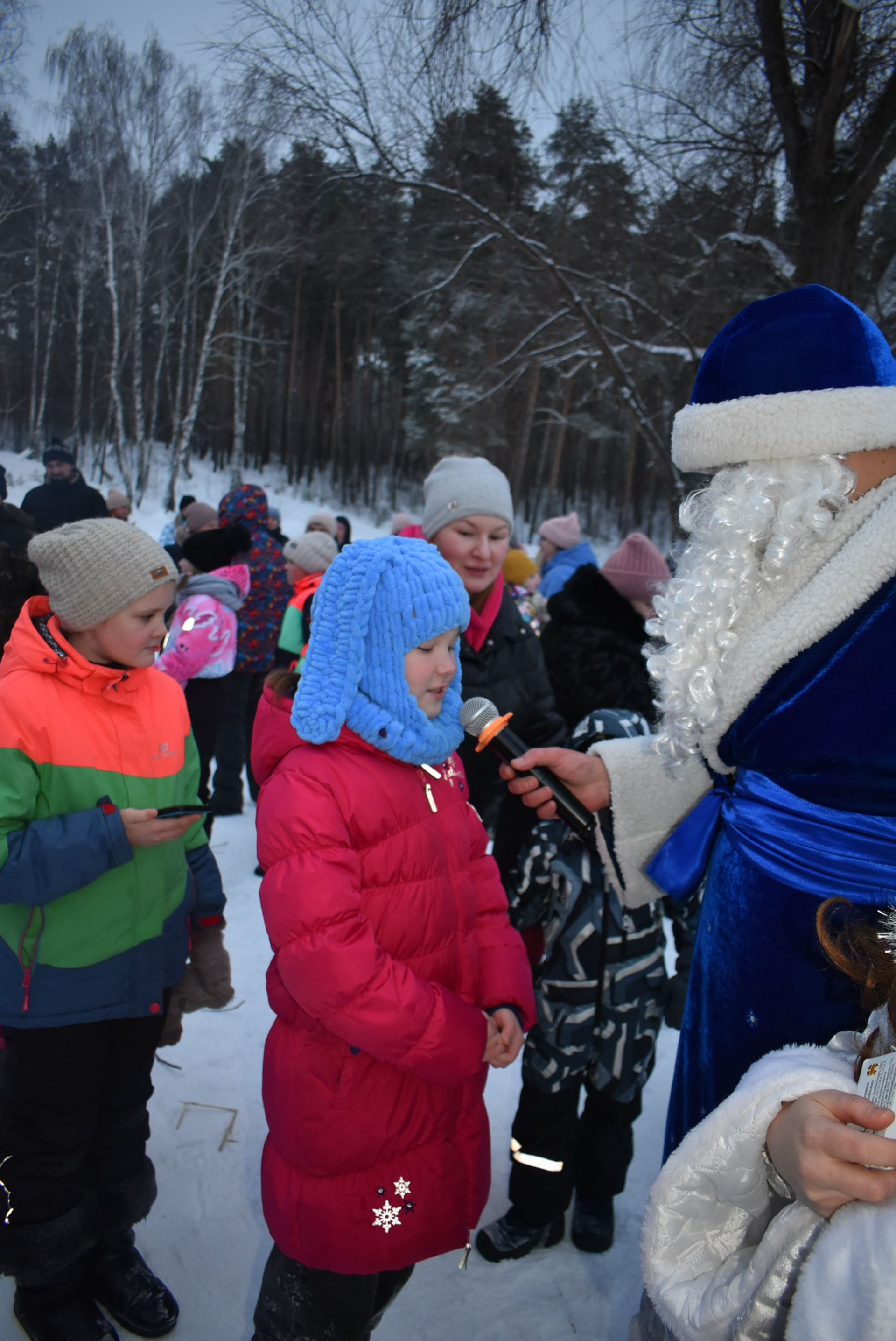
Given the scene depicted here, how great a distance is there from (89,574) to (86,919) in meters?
0.80

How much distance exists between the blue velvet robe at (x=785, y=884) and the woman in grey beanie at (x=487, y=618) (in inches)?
52.4

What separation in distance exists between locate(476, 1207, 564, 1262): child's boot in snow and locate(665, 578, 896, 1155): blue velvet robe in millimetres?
1232

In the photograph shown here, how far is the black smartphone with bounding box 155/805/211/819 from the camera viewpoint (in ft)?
5.72

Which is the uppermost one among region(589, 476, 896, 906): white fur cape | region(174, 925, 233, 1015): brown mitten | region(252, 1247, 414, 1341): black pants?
region(589, 476, 896, 906): white fur cape

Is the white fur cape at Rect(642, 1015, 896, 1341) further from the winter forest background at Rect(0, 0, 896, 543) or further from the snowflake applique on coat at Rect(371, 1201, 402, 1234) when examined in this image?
the winter forest background at Rect(0, 0, 896, 543)

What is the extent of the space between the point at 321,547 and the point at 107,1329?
4.25 metres

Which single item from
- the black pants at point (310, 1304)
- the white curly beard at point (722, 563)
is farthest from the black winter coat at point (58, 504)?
the white curly beard at point (722, 563)

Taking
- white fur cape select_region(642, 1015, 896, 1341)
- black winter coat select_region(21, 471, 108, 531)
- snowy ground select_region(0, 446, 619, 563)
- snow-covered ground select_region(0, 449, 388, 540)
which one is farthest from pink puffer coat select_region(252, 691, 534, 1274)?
snow-covered ground select_region(0, 449, 388, 540)

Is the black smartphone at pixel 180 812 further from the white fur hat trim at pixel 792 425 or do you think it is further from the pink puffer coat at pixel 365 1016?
the white fur hat trim at pixel 792 425

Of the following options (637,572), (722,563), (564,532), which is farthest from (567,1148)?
(564,532)

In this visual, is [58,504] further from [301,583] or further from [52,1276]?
[52,1276]

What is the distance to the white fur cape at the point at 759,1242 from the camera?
73 cm

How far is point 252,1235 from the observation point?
7.06ft

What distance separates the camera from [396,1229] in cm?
143
